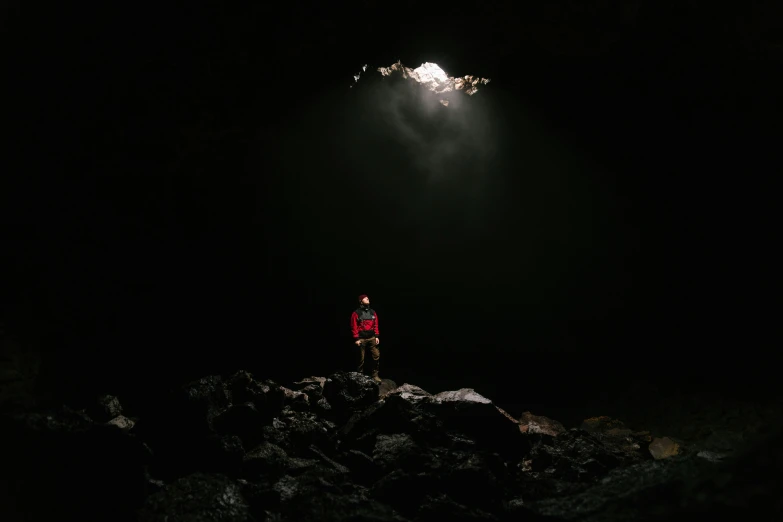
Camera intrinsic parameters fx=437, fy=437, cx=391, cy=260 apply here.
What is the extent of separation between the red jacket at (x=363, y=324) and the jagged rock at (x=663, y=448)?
5864 mm

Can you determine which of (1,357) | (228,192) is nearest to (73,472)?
(1,357)

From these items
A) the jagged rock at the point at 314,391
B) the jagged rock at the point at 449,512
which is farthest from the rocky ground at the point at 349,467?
the jagged rock at the point at 314,391

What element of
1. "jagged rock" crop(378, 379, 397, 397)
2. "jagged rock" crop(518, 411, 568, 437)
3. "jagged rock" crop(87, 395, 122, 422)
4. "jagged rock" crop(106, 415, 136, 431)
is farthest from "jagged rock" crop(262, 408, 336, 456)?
"jagged rock" crop(518, 411, 568, 437)

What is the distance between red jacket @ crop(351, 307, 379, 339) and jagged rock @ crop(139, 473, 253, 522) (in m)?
5.39

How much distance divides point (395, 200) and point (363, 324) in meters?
7.28

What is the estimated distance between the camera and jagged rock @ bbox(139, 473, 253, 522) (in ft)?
14.5

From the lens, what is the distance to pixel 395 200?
1644cm

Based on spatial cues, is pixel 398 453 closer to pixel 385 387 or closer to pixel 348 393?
pixel 348 393

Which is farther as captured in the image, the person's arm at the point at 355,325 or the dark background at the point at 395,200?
the person's arm at the point at 355,325

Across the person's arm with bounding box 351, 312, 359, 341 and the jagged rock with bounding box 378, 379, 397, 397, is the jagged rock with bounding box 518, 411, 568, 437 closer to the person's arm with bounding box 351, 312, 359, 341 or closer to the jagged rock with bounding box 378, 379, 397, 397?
the jagged rock with bounding box 378, 379, 397, 397

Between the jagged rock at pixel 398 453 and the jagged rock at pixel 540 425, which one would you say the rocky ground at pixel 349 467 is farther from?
the jagged rock at pixel 540 425

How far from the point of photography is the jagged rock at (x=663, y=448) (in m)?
6.80

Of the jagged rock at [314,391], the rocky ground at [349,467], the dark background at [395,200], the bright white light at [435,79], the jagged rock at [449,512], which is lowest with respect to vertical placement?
the jagged rock at [449,512]

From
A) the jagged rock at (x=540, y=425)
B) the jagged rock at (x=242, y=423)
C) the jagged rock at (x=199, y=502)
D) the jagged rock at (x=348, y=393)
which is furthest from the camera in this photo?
the jagged rock at (x=540, y=425)
